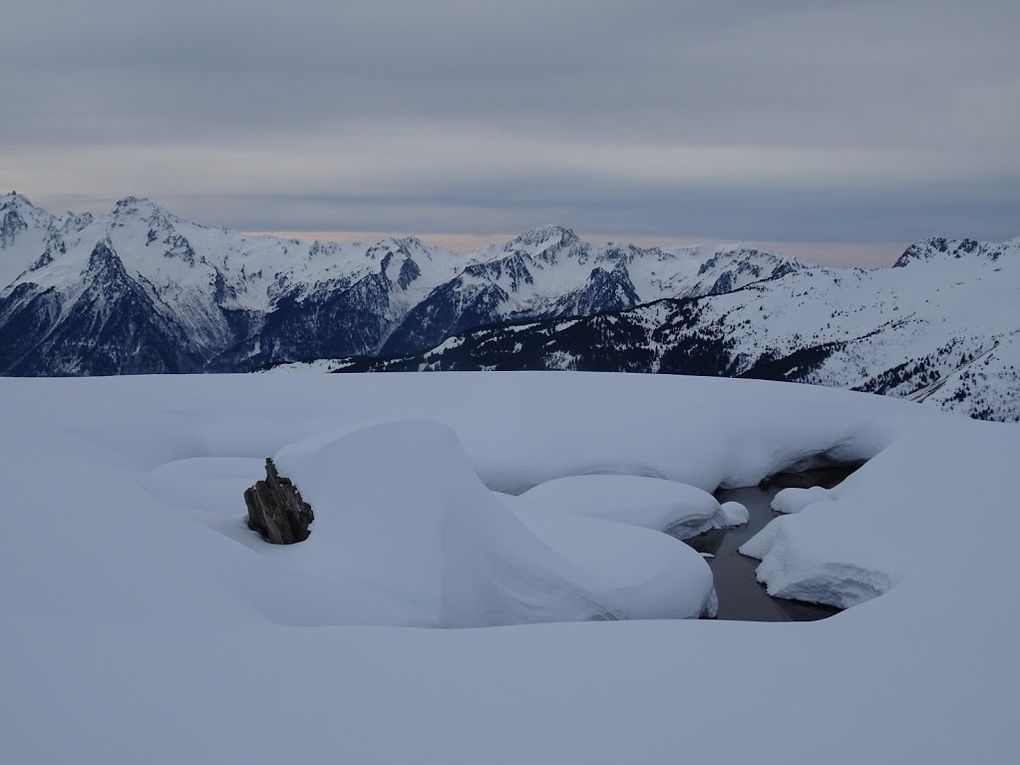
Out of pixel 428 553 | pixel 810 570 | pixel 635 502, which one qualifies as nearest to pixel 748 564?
pixel 810 570

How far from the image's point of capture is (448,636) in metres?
12.6

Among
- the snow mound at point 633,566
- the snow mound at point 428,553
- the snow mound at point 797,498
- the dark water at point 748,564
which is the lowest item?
the dark water at point 748,564

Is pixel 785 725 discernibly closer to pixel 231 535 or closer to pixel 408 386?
pixel 231 535

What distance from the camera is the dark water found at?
76.6 feet

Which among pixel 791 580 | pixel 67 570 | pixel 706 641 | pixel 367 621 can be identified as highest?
pixel 67 570

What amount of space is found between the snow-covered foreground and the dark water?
817 mm

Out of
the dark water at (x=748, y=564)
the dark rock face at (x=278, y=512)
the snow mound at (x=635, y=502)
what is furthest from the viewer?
the snow mound at (x=635, y=502)

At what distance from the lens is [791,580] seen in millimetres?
24047

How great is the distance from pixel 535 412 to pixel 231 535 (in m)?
26.0

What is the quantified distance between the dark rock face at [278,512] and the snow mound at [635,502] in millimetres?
10327

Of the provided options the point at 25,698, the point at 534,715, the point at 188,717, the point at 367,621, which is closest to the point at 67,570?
the point at 25,698

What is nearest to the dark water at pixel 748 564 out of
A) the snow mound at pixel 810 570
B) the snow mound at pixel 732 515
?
the snow mound at pixel 732 515

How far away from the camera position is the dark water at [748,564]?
76.6 feet

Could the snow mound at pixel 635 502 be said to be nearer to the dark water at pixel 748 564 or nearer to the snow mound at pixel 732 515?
the snow mound at pixel 732 515
